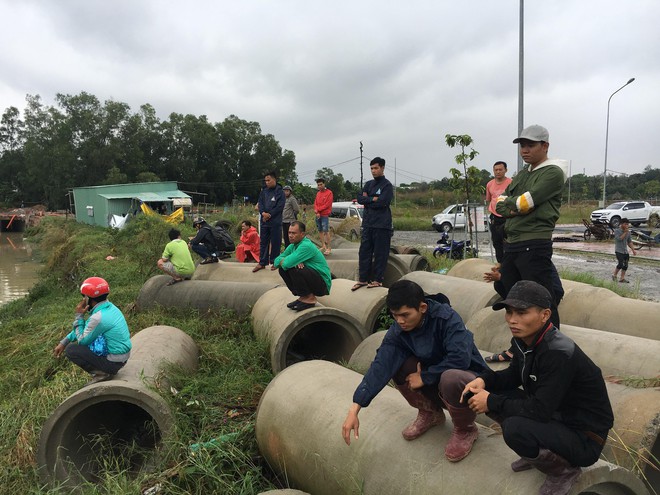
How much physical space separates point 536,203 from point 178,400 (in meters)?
3.43

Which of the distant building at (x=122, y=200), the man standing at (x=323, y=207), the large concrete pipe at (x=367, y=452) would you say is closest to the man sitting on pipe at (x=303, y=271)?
the large concrete pipe at (x=367, y=452)

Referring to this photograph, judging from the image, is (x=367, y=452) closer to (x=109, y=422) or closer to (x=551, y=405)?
(x=551, y=405)

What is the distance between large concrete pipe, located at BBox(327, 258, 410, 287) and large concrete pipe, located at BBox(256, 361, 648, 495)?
465 cm

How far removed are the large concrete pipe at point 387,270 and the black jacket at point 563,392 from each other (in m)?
6.19

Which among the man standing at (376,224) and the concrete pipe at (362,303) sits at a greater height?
the man standing at (376,224)

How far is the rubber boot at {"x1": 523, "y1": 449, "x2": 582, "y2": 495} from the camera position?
2.23 meters

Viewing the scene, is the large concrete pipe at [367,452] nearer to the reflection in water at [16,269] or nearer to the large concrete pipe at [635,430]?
the large concrete pipe at [635,430]

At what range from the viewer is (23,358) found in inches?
277

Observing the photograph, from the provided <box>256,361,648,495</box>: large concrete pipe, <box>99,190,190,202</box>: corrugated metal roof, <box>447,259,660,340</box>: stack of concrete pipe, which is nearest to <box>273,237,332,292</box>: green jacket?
<box>256,361,648,495</box>: large concrete pipe

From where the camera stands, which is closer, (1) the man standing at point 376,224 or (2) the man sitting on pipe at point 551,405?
(2) the man sitting on pipe at point 551,405

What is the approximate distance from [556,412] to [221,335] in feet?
16.4

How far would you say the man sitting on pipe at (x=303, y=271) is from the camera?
5.67 meters

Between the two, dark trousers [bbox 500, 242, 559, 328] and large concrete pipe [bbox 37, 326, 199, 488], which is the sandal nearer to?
dark trousers [bbox 500, 242, 559, 328]

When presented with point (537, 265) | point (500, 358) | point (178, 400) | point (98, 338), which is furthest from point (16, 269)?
point (537, 265)
